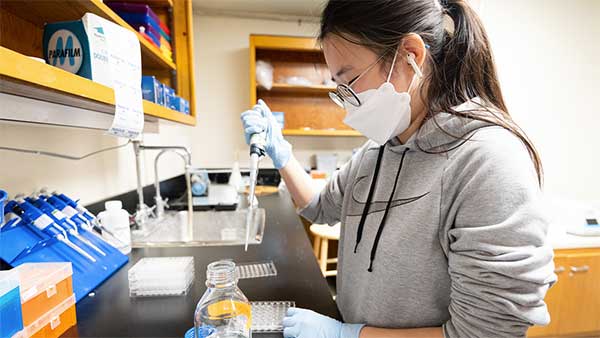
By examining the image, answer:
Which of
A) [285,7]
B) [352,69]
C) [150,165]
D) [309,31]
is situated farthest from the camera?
[309,31]

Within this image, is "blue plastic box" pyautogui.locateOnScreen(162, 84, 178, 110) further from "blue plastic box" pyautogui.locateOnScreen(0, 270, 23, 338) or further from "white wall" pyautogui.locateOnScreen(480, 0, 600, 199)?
"white wall" pyautogui.locateOnScreen(480, 0, 600, 199)

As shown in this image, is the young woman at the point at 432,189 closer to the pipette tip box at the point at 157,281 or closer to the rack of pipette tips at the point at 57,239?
the pipette tip box at the point at 157,281

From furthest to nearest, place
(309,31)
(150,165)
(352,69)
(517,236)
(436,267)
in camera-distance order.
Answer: (309,31)
(150,165)
(352,69)
(436,267)
(517,236)

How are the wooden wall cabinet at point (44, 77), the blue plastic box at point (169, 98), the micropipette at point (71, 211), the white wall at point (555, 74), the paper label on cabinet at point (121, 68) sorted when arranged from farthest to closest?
the white wall at point (555, 74)
the blue plastic box at point (169, 98)
the micropipette at point (71, 211)
the paper label on cabinet at point (121, 68)
the wooden wall cabinet at point (44, 77)

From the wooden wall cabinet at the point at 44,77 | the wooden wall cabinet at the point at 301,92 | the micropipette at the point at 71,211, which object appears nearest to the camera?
the wooden wall cabinet at the point at 44,77

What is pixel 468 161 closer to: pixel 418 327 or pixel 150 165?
pixel 418 327

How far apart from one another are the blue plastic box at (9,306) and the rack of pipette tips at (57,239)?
171 mm

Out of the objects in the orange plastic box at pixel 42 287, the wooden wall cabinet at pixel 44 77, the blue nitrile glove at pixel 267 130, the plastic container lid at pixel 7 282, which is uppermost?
the wooden wall cabinet at pixel 44 77

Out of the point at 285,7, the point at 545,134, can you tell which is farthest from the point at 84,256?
the point at 545,134

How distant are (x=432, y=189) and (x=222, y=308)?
0.47 m

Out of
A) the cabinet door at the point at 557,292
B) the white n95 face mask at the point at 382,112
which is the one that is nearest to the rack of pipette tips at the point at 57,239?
the white n95 face mask at the point at 382,112

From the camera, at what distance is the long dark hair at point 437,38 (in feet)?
1.85

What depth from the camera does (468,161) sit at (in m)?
0.49

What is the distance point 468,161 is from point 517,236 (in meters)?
0.14
